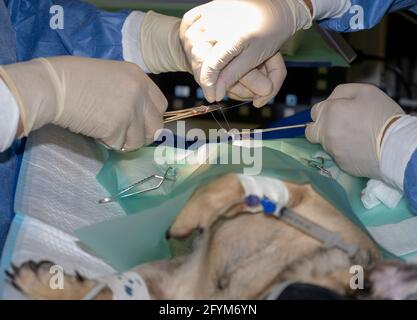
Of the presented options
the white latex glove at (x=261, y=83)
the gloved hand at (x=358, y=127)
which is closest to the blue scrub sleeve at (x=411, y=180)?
the gloved hand at (x=358, y=127)

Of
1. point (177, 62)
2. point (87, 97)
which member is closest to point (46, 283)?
point (87, 97)

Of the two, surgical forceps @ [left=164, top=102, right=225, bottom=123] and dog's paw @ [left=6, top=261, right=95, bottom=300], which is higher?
dog's paw @ [left=6, top=261, right=95, bottom=300]

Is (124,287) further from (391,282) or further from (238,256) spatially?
(391,282)

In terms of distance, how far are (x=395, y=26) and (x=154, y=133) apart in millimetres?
1803

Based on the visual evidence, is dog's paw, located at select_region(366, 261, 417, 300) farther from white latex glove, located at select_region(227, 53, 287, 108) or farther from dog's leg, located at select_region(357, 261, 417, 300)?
white latex glove, located at select_region(227, 53, 287, 108)

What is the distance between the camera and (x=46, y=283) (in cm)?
97

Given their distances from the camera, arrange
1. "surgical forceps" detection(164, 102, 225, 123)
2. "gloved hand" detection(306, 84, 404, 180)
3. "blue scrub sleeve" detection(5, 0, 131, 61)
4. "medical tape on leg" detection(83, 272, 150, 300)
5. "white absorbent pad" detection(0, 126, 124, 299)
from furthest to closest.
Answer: "blue scrub sleeve" detection(5, 0, 131, 61), "surgical forceps" detection(164, 102, 225, 123), "gloved hand" detection(306, 84, 404, 180), "white absorbent pad" detection(0, 126, 124, 299), "medical tape on leg" detection(83, 272, 150, 300)

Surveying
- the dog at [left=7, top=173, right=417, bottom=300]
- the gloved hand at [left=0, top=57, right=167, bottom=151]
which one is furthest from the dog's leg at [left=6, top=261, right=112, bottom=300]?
the gloved hand at [left=0, top=57, right=167, bottom=151]

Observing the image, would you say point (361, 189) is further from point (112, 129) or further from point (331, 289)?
point (112, 129)

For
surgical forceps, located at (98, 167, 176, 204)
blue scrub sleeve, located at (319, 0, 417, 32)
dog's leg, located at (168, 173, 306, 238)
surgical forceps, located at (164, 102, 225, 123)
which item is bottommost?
surgical forceps, located at (98, 167, 176, 204)

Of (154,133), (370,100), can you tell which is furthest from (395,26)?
(154,133)

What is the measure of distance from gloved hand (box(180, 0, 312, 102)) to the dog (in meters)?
0.37

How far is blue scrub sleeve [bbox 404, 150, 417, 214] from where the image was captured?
1197 millimetres

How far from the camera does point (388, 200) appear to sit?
130 centimetres
